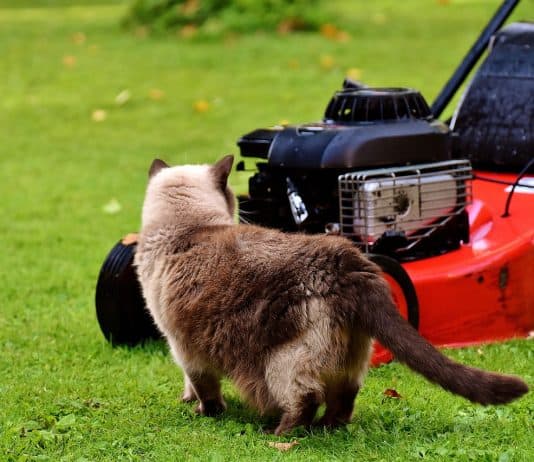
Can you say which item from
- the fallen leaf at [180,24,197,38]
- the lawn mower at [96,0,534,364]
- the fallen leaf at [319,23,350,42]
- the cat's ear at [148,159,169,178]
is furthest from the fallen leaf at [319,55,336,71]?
the cat's ear at [148,159,169,178]

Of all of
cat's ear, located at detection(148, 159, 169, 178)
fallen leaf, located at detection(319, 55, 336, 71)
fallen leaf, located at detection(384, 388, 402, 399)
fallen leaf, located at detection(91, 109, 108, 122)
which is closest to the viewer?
fallen leaf, located at detection(384, 388, 402, 399)

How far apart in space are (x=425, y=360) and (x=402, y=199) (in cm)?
119

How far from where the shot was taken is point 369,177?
14.2 feet

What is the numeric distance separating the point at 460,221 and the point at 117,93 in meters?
6.90

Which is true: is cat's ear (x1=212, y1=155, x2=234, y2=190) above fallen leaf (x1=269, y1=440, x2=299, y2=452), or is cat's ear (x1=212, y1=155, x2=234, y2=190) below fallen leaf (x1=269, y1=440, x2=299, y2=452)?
above

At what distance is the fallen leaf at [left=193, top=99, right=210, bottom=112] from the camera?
10.4 m

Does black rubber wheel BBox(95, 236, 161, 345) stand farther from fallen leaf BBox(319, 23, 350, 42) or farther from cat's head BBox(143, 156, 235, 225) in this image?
fallen leaf BBox(319, 23, 350, 42)

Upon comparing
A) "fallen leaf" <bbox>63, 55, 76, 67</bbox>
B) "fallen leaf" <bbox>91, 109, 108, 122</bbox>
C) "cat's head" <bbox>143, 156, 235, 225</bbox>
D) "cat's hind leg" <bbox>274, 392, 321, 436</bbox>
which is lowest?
"fallen leaf" <bbox>91, 109, 108, 122</bbox>

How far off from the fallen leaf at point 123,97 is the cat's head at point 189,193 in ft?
21.9

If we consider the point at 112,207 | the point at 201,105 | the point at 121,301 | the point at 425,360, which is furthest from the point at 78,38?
the point at 425,360

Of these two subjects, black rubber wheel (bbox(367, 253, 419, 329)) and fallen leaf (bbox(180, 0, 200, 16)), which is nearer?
black rubber wheel (bbox(367, 253, 419, 329))

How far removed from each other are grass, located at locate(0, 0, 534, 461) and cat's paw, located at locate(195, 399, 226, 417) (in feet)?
0.17

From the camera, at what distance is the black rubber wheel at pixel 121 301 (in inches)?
187

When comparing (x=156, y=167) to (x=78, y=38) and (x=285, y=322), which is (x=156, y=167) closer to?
(x=285, y=322)
